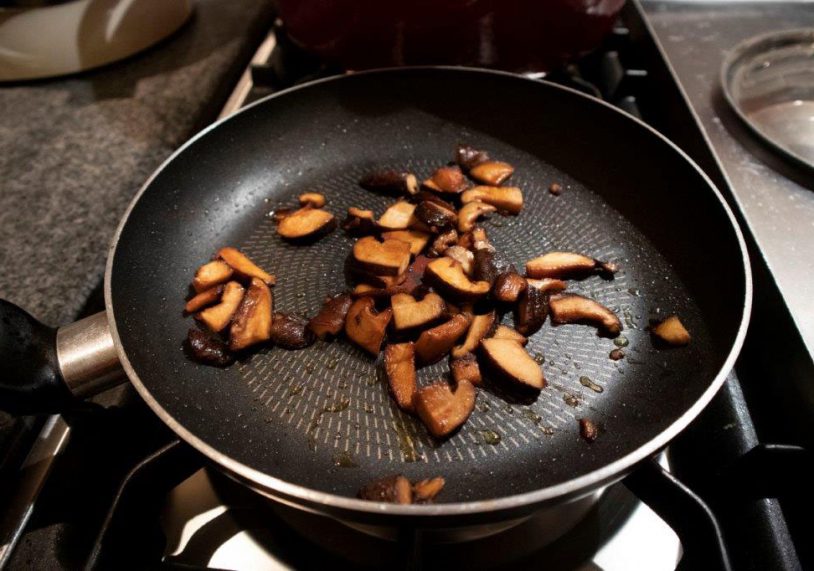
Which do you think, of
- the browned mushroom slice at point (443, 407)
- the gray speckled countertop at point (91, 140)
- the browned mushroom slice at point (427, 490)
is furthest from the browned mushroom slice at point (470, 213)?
the gray speckled countertop at point (91, 140)

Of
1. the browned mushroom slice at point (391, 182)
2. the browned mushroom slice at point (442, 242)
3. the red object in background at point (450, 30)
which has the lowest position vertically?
the browned mushroom slice at point (442, 242)

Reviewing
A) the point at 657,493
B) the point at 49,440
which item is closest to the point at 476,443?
the point at 657,493

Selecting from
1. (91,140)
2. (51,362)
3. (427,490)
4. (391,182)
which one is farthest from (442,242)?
(91,140)

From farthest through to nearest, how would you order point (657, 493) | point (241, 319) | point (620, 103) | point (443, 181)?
point (620, 103)
point (443, 181)
point (241, 319)
point (657, 493)

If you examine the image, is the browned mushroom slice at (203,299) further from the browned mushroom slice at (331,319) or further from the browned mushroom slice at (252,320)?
the browned mushroom slice at (331,319)

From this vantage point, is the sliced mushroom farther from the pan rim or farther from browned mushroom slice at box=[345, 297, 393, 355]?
the pan rim

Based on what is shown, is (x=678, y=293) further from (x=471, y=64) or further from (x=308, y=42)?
(x=308, y=42)

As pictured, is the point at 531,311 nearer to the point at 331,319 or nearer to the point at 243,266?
the point at 331,319

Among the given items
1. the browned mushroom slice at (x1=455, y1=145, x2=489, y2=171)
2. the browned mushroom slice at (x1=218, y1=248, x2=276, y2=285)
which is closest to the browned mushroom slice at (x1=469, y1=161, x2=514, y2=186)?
the browned mushroom slice at (x1=455, y1=145, x2=489, y2=171)
